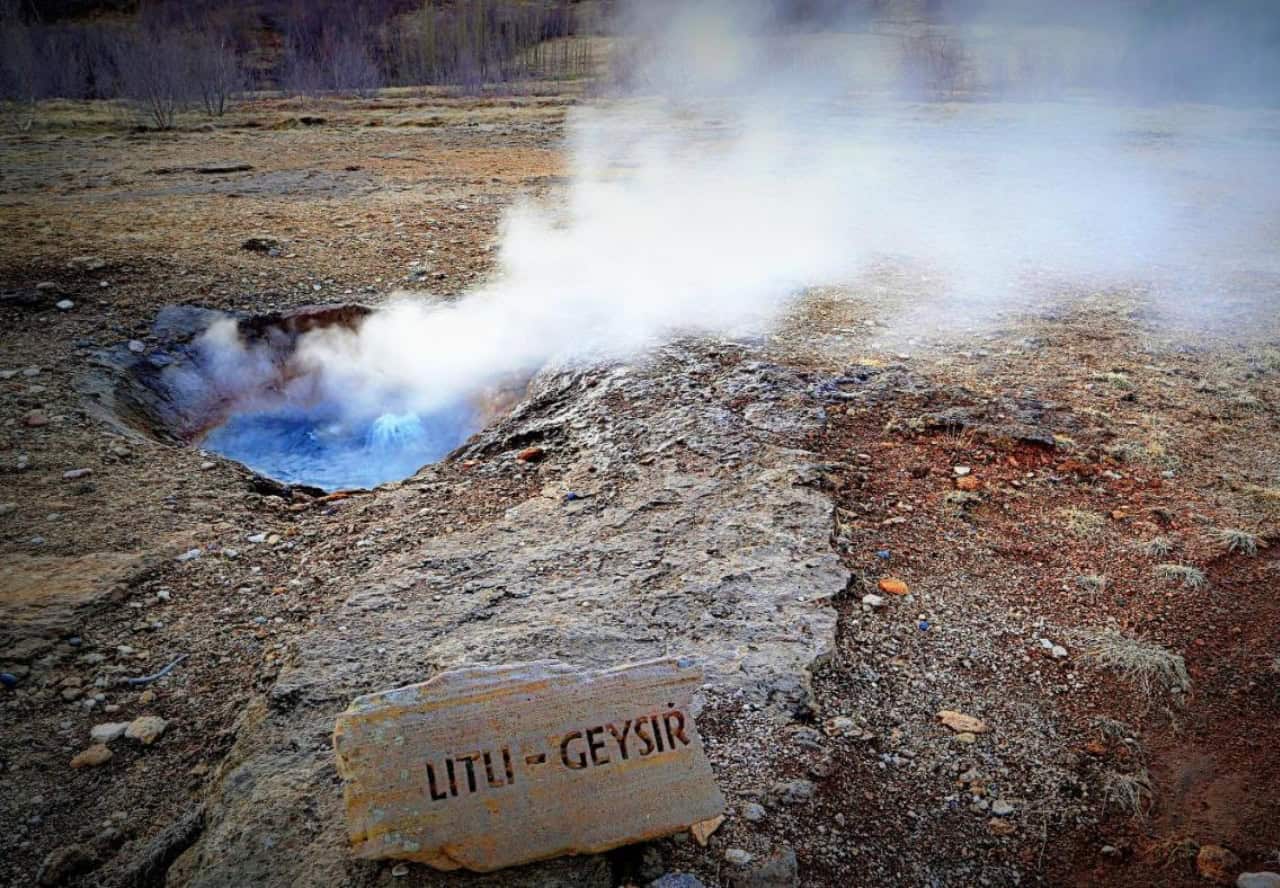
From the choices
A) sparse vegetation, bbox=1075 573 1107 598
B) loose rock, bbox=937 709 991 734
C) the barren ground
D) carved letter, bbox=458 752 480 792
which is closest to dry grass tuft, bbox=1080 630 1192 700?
the barren ground

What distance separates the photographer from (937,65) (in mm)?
16531

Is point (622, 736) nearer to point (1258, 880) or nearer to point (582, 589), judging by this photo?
point (582, 589)

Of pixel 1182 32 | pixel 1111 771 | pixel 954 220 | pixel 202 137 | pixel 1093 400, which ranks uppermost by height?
pixel 1182 32

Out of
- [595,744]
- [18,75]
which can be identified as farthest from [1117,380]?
[18,75]

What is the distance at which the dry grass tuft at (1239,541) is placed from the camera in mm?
2799

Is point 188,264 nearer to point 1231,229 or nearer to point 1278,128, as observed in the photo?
point 1231,229

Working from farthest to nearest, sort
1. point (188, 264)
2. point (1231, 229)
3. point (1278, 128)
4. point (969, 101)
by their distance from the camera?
point (969, 101) < point (1278, 128) < point (1231, 229) < point (188, 264)

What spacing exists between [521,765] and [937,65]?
716 inches

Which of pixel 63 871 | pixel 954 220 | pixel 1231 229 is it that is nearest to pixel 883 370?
pixel 63 871

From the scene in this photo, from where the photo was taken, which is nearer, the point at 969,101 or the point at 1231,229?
the point at 1231,229

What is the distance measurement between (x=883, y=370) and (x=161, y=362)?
3.75m

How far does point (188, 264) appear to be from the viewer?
5.33 meters

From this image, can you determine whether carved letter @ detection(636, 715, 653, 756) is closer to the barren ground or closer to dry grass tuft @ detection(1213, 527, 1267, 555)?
the barren ground

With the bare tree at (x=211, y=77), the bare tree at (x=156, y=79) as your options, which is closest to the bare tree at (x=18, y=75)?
the bare tree at (x=156, y=79)
